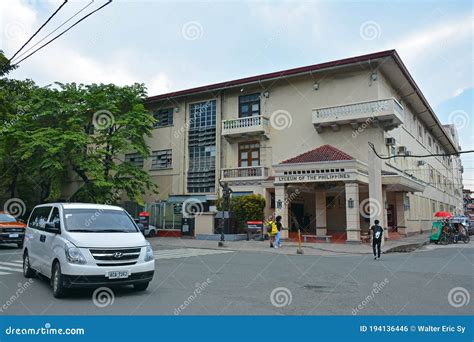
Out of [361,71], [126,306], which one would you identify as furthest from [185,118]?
[126,306]

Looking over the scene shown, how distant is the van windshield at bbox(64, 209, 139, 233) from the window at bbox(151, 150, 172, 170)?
22.7 meters

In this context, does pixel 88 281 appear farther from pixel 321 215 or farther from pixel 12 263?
pixel 321 215

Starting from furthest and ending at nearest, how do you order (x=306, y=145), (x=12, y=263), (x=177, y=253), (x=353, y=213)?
(x=306, y=145) < (x=353, y=213) < (x=177, y=253) < (x=12, y=263)

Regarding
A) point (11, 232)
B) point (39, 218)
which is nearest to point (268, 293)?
point (39, 218)

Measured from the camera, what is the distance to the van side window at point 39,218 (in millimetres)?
9337

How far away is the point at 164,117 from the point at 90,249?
2591 cm

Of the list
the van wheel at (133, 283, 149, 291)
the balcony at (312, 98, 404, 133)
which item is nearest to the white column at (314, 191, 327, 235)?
the balcony at (312, 98, 404, 133)

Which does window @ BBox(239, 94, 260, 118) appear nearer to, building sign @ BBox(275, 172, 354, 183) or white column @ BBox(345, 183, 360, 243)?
building sign @ BBox(275, 172, 354, 183)

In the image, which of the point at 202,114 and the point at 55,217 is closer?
the point at 55,217

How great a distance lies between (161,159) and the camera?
32.0m

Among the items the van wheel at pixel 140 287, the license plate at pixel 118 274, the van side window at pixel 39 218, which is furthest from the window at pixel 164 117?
the license plate at pixel 118 274

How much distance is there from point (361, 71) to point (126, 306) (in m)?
21.9

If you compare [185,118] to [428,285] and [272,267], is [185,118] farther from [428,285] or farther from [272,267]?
[428,285]

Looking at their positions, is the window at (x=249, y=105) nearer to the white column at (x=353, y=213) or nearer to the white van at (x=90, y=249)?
the white column at (x=353, y=213)
